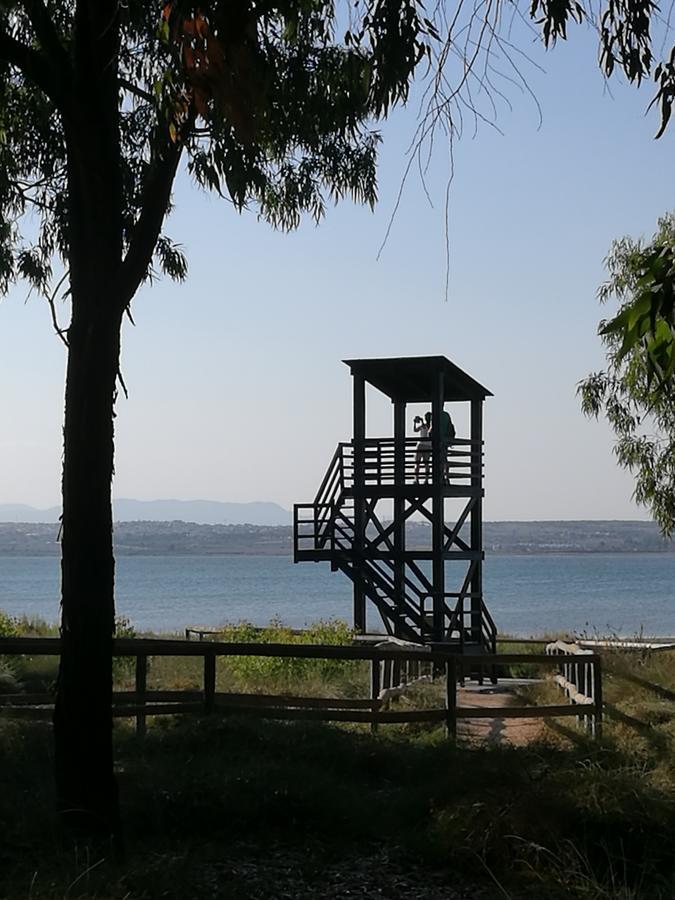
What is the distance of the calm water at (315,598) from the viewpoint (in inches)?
3051

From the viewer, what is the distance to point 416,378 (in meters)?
26.0

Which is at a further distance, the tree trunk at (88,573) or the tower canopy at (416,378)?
the tower canopy at (416,378)

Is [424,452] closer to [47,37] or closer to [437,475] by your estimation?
[437,475]

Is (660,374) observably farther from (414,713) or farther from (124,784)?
(414,713)

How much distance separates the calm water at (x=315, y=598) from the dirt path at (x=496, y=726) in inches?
1468

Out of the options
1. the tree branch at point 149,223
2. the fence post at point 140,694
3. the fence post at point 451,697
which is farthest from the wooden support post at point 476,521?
the tree branch at point 149,223

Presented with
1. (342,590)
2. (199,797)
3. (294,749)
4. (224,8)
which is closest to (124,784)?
(199,797)

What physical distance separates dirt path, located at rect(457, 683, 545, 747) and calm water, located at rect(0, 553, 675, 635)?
3729cm

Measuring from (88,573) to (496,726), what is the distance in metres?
7.67

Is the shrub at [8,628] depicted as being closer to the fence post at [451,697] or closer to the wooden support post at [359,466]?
the wooden support post at [359,466]

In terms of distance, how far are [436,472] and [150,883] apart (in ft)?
57.8

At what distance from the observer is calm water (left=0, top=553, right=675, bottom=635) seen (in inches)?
3051

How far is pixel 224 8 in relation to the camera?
6113 millimetres

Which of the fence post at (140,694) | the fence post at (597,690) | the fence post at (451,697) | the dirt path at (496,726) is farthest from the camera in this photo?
the fence post at (597,690)
